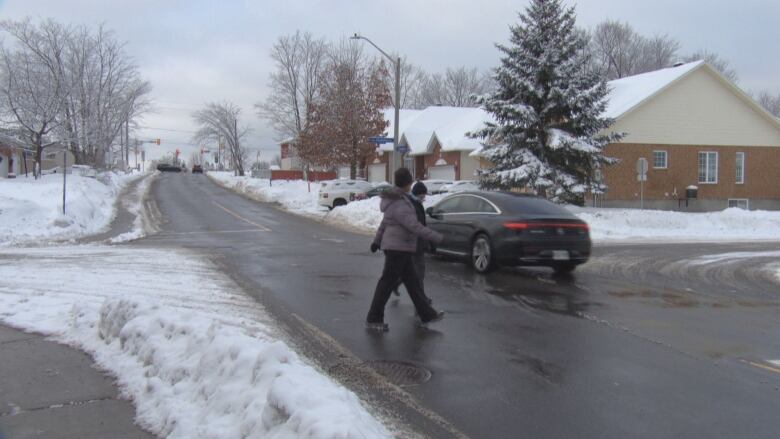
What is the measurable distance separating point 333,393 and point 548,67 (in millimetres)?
21536

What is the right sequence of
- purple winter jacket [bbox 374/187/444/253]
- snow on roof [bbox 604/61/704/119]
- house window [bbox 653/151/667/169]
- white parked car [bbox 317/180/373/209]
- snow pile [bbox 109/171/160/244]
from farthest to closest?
house window [bbox 653/151/667/169], white parked car [bbox 317/180/373/209], snow on roof [bbox 604/61/704/119], snow pile [bbox 109/171/160/244], purple winter jacket [bbox 374/187/444/253]

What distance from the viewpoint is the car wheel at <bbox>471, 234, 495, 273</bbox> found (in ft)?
36.1

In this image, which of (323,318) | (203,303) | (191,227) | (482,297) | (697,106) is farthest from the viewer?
(697,106)

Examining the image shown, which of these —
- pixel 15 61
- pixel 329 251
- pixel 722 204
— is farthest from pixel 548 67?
pixel 15 61

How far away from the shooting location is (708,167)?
32.5 meters

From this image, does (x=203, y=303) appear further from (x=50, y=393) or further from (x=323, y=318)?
(x=50, y=393)

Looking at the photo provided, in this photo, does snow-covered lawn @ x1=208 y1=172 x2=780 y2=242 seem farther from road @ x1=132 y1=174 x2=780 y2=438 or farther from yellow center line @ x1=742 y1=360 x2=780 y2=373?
yellow center line @ x1=742 y1=360 x2=780 y2=373

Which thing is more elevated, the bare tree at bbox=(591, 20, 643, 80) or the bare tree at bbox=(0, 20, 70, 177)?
the bare tree at bbox=(591, 20, 643, 80)

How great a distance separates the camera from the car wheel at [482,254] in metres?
11.0

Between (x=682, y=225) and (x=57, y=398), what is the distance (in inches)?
885

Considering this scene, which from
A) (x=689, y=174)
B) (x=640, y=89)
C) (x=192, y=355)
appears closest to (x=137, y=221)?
(x=192, y=355)

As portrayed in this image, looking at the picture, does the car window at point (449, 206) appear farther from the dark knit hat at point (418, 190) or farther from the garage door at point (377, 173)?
the garage door at point (377, 173)

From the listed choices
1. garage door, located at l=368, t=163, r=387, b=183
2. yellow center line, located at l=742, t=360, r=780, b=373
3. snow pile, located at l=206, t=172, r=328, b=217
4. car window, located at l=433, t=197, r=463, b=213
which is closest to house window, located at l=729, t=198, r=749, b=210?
snow pile, located at l=206, t=172, r=328, b=217

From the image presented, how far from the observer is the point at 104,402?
469 centimetres
